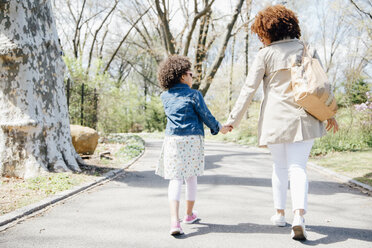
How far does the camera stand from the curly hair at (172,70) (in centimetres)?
315

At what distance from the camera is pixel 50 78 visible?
5711 mm

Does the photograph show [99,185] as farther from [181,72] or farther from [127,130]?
[127,130]

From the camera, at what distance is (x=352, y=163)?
764 centimetres

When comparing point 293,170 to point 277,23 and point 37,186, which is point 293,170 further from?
point 37,186

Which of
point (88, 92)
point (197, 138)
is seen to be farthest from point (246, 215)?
point (88, 92)

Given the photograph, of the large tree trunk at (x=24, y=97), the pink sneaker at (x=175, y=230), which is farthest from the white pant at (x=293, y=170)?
the large tree trunk at (x=24, y=97)

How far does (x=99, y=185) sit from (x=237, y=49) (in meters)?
26.2

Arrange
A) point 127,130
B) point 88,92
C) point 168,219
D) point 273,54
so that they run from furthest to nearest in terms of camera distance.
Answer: point 127,130
point 88,92
point 168,219
point 273,54

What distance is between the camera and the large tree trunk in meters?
5.13

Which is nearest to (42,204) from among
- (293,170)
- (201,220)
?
A: (201,220)

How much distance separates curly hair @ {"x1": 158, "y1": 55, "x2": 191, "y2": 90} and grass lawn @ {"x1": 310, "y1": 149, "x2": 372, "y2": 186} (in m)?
4.16

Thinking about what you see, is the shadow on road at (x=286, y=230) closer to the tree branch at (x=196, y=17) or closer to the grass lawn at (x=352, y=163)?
the grass lawn at (x=352, y=163)

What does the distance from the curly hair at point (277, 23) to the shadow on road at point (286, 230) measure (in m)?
1.81

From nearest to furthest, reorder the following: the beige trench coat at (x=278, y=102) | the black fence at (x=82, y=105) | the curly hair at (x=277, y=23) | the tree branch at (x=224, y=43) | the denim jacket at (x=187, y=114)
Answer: the beige trench coat at (x=278, y=102), the curly hair at (x=277, y=23), the denim jacket at (x=187, y=114), the tree branch at (x=224, y=43), the black fence at (x=82, y=105)
